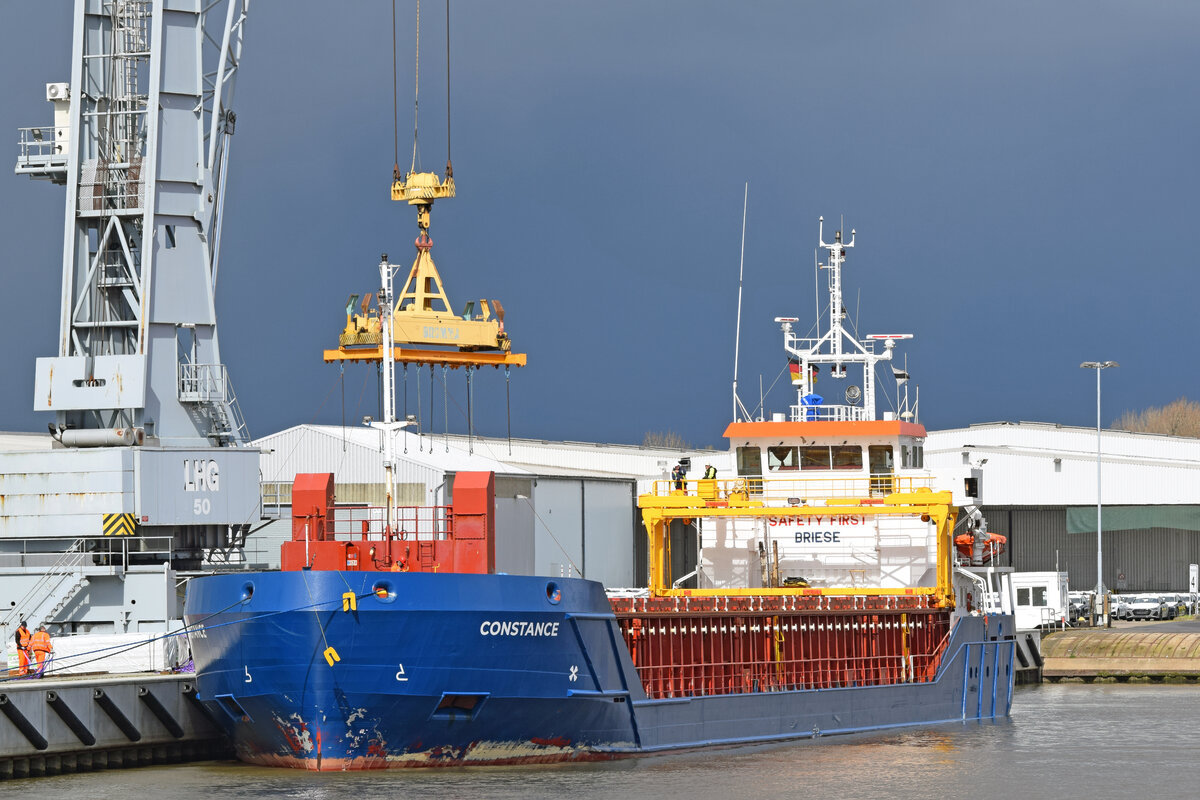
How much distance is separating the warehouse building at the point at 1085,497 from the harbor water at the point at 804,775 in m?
37.9

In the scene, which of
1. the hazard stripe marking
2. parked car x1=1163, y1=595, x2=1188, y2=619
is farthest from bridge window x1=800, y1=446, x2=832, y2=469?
parked car x1=1163, y1=595, x2=1188, y2=619

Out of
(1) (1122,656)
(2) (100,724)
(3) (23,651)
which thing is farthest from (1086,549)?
(2) (100,724)

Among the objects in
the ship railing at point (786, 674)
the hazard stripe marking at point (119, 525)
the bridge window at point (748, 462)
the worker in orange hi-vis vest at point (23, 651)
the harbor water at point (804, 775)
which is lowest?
the harbor water at point (804, 775)

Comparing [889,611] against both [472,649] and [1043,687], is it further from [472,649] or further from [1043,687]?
[1043,687]

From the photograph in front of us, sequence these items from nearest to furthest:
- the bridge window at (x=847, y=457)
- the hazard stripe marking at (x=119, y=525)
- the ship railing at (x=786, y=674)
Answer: the ship railing at (x=786, y=674)
the bridge window at (x=847, y=457)
the hazard stripe marking at (x=119, y=525)

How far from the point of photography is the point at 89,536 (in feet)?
131

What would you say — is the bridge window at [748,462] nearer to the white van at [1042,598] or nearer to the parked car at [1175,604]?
the white van at [1042,598]

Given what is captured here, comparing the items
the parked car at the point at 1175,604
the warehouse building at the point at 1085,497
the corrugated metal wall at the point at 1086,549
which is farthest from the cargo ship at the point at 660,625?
the corrugated metal wall at the point at 1086,549

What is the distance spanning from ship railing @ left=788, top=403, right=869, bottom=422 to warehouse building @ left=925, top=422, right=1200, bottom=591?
3255cm

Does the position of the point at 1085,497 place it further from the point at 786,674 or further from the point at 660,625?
the point at 660,625

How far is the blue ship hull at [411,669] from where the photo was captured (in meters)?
26.2

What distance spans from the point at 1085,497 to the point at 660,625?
45.7 metres

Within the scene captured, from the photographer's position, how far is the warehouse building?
71938 millimetres

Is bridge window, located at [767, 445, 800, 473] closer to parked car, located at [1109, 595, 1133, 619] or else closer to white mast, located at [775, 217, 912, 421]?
white mast, located at [775, 217, 912, 421]
